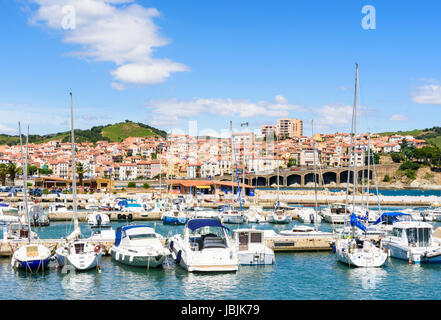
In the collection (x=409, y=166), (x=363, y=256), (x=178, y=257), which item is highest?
(x=409, y=166)

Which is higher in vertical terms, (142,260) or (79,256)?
(79,256)

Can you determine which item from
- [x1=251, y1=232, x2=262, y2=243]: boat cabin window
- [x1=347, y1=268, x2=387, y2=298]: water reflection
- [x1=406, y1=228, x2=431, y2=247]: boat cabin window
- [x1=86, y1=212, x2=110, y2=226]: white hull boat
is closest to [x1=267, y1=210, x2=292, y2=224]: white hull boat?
[x1=86, y1=212, x2=110, y2=226]: white hull boat

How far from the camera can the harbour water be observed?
18609 millimetres

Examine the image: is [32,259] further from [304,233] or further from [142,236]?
[304,233]

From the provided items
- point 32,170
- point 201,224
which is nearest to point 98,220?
point 201,224

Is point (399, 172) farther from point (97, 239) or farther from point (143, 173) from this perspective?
point (97, 239)

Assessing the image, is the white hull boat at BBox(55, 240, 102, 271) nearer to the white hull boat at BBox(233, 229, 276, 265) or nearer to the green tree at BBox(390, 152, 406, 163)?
the white hull boat at BBox(233, 229, 276, 265)

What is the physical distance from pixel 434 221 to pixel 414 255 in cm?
2674

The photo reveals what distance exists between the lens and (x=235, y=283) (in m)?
19.8

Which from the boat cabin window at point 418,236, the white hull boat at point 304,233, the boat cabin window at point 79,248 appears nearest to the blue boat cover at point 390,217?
the white hull boat at point 304,233
